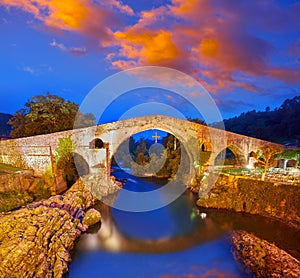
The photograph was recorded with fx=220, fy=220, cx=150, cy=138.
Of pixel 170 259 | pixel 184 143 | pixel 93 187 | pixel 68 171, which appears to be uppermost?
pixel 184 143

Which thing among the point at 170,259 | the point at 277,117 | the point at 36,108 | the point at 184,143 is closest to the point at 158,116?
the point at 184,143

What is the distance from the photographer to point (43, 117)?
15.0m

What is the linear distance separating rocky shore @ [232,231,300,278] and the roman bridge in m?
8.71

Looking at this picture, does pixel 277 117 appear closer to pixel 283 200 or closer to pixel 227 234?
pixel 283 200

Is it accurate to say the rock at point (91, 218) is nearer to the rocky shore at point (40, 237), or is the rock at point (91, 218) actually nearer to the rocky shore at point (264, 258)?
the rocky shore at point (40, 237)

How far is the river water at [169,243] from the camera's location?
7172 millimetres

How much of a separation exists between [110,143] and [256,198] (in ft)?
31.4

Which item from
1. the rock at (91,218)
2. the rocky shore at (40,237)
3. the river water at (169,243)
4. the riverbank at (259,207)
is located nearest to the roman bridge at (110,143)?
the riverbank at (259,207)

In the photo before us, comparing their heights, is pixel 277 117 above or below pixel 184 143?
above

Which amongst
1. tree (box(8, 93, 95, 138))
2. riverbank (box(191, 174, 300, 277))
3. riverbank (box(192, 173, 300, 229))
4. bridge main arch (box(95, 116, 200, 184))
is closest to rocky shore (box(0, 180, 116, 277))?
bridge main arch (box(95, 116, 200, 184))

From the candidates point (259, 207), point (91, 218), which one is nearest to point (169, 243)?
point (91, 218)

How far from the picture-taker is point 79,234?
913cm

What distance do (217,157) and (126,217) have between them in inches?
365

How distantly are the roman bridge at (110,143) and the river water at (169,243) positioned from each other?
4.22 metres
